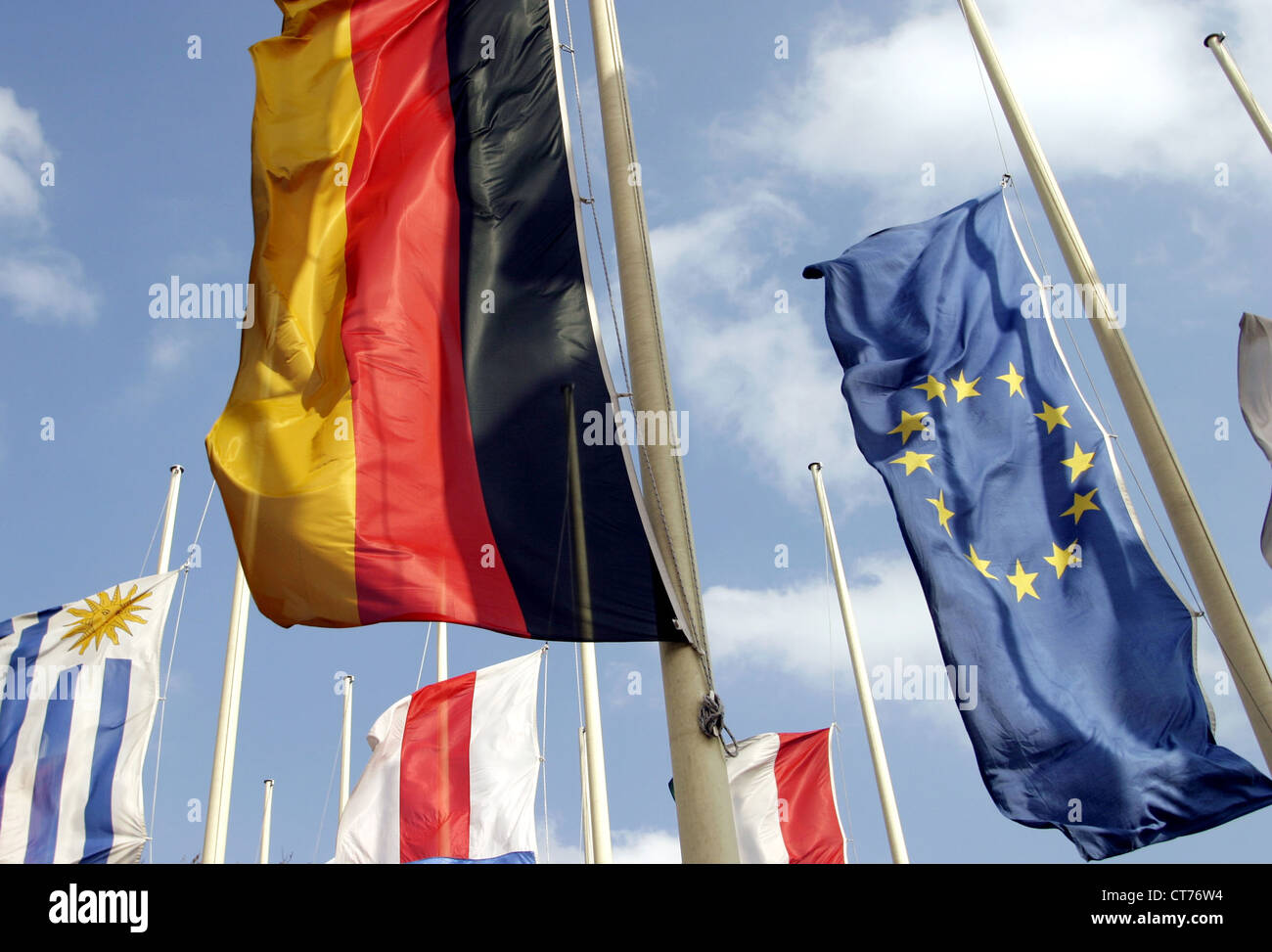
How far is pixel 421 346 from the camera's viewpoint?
25.5ft

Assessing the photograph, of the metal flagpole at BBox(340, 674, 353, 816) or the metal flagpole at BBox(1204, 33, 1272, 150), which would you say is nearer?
the metal flagpole at BBox(1204, 33, 1272, 150)

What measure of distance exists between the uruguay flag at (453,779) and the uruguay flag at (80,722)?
2955 millimetres

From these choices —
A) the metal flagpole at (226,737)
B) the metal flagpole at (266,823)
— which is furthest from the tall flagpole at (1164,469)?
the metal flagpole at (266,823)

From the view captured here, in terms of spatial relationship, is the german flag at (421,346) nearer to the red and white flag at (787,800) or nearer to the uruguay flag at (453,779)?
the uruguay flag at (453,779)

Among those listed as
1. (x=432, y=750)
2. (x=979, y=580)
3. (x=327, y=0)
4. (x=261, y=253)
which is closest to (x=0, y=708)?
(x=432, y=750)

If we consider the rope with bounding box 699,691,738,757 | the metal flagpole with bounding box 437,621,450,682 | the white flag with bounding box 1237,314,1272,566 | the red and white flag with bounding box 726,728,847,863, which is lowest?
the rope with bounding box 699,691,738,757

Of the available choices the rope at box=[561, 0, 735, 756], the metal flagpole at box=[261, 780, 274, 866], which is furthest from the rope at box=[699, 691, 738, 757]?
the metal flagpole at box=[261, 780, 274, 866]

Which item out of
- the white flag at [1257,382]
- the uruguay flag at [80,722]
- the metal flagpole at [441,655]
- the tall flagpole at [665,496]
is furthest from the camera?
the metal flagpole at [441,655]

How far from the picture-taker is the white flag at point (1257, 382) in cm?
1026

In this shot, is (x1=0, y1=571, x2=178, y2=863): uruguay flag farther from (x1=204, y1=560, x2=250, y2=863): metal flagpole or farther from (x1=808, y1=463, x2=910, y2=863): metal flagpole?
(x1=808, y1=463, x2=910, y2=863): metal flagpole

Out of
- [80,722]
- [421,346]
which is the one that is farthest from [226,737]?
[421,346]

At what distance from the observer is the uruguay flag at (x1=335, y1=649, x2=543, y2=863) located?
599 inches

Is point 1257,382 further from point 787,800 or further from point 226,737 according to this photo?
point 226,737

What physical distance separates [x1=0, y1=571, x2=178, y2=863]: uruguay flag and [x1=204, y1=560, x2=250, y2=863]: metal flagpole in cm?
88
